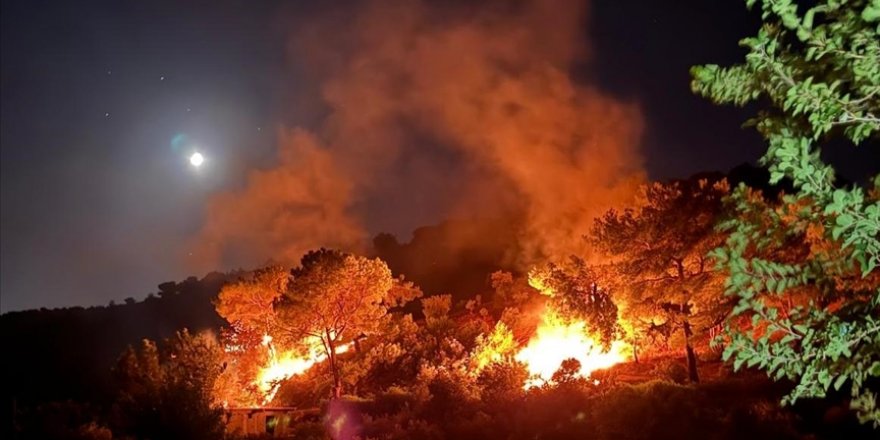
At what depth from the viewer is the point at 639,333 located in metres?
24.8

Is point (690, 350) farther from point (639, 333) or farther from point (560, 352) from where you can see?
point (560, 352)

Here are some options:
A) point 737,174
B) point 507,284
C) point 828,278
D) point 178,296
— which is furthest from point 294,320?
point 178,296

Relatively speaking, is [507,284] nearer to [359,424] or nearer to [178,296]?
[359,424]

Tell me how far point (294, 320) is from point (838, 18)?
30267mm

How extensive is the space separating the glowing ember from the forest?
105 millimetres

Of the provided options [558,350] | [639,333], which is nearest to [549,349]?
[558,350]

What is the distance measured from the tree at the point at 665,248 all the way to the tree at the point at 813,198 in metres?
19.2

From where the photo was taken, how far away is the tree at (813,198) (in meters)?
3.54

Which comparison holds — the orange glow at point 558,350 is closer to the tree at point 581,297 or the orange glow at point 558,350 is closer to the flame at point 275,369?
the tree at point 581,297

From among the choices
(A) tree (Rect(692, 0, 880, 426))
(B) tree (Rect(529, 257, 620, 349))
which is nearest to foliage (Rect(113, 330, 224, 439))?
(B) tree (Rect(529, 257, 620, 349))

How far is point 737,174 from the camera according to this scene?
63.1 meters

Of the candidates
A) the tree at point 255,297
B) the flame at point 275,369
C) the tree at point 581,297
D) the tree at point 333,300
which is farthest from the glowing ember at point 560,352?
the tree at point 255,297

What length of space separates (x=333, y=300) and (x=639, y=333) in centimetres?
1548

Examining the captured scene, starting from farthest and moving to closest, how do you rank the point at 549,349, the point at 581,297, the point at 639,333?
the point at 549,349
the point at 581,297
the point at 639,333
